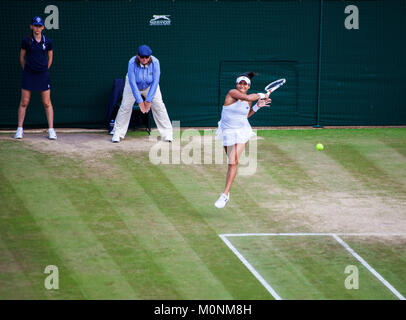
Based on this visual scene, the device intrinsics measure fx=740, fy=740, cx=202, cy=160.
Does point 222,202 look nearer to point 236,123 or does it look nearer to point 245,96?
point 236,123

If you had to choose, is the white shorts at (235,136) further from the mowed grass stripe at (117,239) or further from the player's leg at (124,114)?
the player's leg at (124,114)

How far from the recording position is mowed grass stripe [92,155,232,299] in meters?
7.91

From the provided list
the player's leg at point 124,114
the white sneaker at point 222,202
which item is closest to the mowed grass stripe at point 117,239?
the white sneaker at point 222,202

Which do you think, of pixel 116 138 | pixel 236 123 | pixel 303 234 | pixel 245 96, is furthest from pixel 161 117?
pixel 303 234

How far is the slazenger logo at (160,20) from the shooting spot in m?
16.0

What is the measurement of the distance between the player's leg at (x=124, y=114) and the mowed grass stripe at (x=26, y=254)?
3.79 metres

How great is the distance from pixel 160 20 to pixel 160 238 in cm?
775

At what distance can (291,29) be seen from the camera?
16.6 m

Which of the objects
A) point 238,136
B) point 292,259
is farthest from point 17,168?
point 292,259

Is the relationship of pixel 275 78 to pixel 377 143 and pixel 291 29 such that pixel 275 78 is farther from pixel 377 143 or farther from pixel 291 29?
pixel 377 143

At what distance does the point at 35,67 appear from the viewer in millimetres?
14273

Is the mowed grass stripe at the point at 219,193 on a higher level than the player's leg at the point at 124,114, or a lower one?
lower

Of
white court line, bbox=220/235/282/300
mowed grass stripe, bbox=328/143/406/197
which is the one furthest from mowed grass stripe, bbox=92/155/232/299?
mowed grass stripe, bbox=328/143/406/197

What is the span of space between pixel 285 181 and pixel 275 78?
4775 millimetres
